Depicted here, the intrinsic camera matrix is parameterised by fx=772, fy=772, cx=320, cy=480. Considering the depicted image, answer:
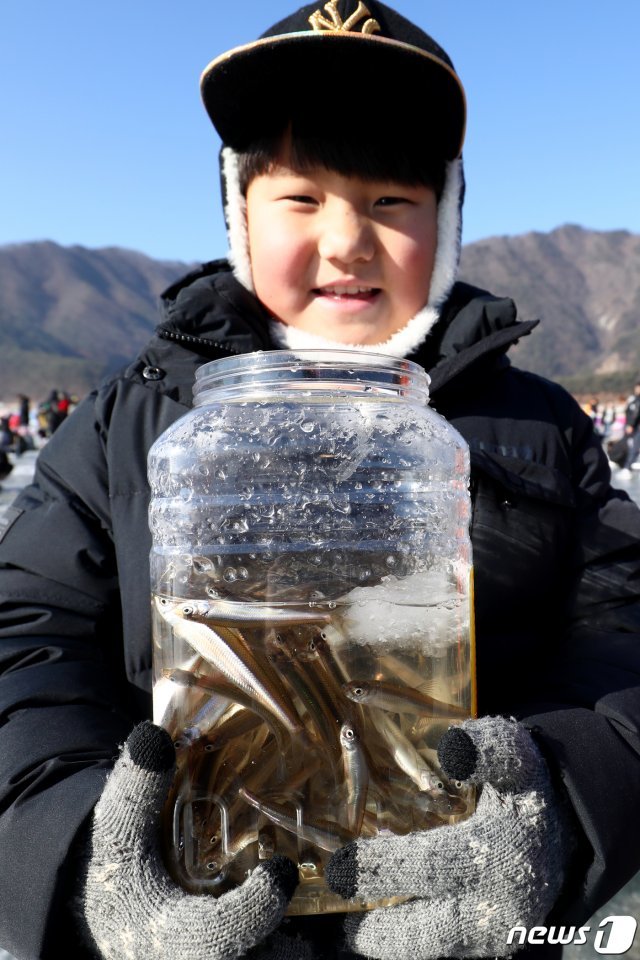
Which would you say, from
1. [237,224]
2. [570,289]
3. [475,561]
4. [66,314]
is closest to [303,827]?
[475,561]

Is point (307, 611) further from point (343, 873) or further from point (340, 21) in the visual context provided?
point (340, 21)

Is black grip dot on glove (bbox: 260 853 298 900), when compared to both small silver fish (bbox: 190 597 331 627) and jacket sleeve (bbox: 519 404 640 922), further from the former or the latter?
jacket sleeve (bbox: 519 404 640 922)

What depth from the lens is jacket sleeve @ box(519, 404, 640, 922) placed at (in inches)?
43.5

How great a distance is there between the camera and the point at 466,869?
0.95 m

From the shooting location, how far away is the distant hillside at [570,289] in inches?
5054

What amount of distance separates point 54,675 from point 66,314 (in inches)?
5653

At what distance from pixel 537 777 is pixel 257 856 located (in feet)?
1.22

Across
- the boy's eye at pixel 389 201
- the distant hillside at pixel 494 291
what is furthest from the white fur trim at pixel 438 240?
the distant hillside at pixel 494 291

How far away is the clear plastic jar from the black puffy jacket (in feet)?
0.63

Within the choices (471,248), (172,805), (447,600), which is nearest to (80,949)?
(172,805)

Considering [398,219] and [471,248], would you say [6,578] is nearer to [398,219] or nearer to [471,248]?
[398,219]

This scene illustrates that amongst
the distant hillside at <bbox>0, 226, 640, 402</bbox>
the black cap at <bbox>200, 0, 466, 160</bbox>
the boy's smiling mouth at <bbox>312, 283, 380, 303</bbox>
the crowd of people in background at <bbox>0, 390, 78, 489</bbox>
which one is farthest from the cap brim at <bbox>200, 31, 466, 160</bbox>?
the distant hillside at <bbox>0, 226, 640, 402</bbox>

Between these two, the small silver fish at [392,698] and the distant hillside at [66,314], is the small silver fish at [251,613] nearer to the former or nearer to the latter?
the small silver fish at [392,698]

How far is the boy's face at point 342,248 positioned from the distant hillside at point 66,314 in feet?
312
